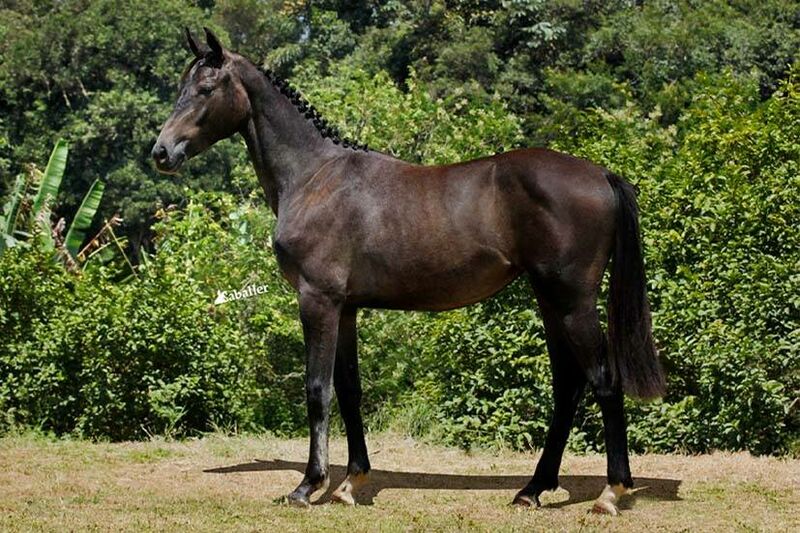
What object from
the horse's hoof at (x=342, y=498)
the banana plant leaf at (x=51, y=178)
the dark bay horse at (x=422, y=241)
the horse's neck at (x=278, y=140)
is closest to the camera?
the dark bay horse at (x=422, y=241)

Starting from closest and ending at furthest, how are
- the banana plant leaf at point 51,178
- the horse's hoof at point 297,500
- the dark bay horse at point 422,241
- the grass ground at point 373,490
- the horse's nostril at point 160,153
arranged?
the grass ground at point 373,490, the dark bay horse at point 422,241, the horse's hoof at point 297,500, the horse's nostril at point 160,153, the banana plant leaf at point 51,178

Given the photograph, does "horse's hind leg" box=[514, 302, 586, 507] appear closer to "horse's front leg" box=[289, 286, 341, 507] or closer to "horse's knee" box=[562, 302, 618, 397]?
"horse's knee" box=[562, 302, 618, 397]

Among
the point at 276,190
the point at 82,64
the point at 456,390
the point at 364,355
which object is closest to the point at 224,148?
the point at 82,64

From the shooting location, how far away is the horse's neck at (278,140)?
7391mm

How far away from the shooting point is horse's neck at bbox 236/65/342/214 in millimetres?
7391

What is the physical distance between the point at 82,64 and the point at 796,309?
978 inches

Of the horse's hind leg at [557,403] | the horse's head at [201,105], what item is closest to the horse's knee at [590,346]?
the horse's hind leg at [557,403]

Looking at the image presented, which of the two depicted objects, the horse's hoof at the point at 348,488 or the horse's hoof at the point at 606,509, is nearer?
the horse's hoof at the point at 606,509

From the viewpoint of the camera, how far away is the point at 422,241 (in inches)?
273

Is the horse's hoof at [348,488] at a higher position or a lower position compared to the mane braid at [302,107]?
lower

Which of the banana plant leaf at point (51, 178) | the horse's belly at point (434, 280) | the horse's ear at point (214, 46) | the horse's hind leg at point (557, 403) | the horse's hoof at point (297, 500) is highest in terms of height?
the banana plant leaf at point (51, 178)

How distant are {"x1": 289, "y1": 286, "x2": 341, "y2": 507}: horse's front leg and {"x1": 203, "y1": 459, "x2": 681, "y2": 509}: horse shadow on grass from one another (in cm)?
25

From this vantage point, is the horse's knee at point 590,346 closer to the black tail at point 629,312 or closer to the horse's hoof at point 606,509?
the black tail at point 629,312

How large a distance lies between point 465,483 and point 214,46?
314cm
